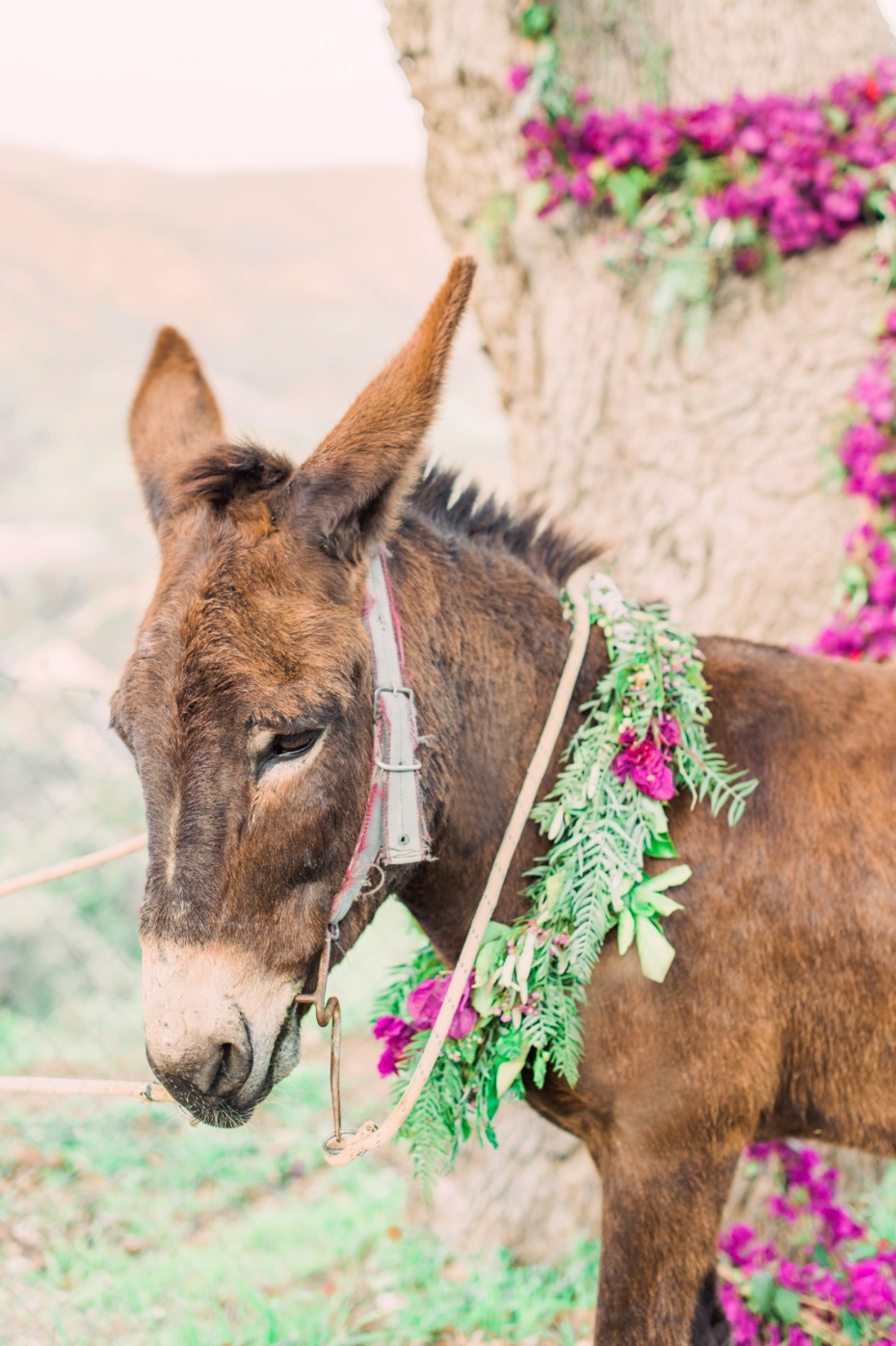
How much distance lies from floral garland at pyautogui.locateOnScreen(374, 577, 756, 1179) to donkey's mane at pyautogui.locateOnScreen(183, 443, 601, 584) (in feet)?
0.87

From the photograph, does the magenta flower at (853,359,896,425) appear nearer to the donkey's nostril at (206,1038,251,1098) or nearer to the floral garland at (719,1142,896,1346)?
the floral garland at (719,1142,896,1346)

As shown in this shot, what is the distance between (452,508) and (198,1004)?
1.28m

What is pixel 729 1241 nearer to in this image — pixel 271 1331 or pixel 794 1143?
pixel 794 1143

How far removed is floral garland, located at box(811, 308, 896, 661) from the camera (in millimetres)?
3541

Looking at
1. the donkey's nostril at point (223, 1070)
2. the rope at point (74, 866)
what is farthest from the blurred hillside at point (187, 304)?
the donkey's nostril at point (223, 1070)

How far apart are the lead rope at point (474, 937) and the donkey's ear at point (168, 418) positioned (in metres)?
0.97

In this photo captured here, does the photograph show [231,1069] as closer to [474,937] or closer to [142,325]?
[474,937]

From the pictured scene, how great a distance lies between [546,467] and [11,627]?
900 cm

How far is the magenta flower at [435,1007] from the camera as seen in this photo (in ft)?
7.13

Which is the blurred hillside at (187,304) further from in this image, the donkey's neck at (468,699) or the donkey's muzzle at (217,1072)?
the donkey's muzzle at (217,1072)

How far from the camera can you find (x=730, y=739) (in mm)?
2303

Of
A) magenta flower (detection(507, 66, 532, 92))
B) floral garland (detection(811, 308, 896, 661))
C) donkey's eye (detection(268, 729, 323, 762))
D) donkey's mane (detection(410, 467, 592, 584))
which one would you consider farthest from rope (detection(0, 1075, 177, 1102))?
magenta flower (detection(507, 66, 532, 92))

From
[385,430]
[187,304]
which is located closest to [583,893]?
[385,430]

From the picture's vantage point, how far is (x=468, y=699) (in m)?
2.19
